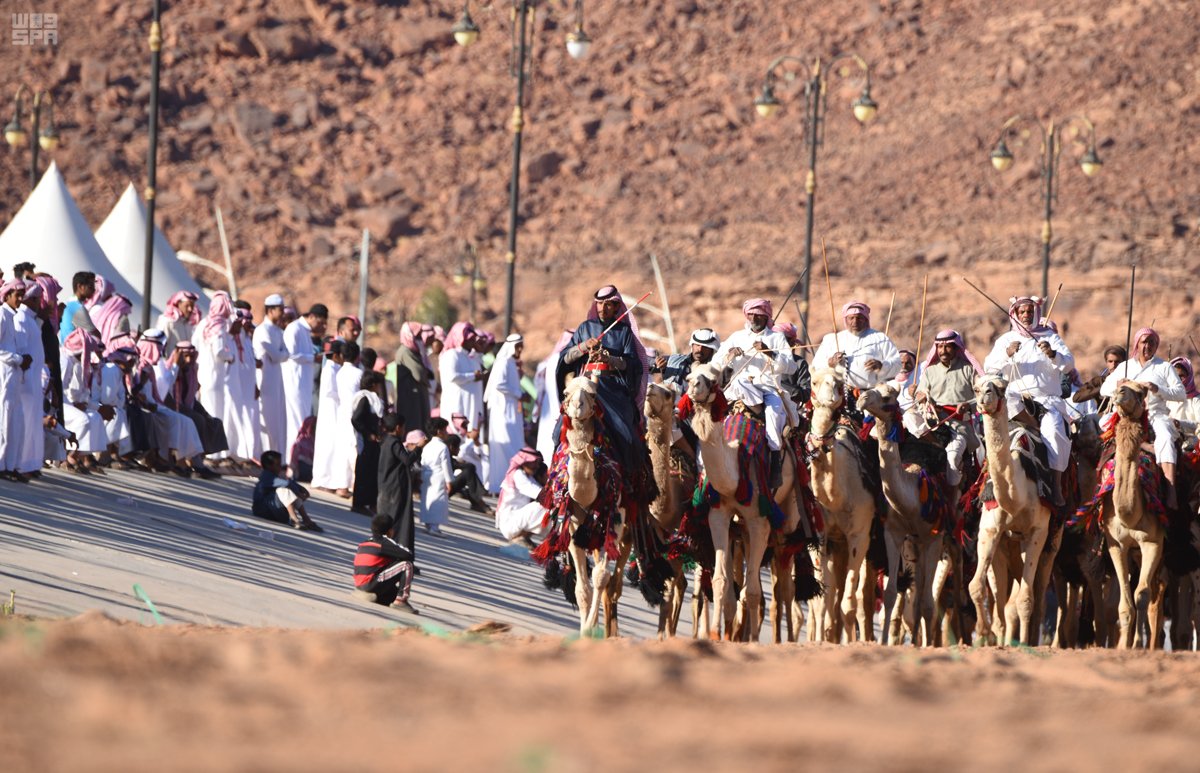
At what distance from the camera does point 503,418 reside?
2403 cm

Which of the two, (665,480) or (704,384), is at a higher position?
(704,384)

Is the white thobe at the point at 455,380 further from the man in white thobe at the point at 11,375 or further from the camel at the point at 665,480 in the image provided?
the camel at the point at 665,480

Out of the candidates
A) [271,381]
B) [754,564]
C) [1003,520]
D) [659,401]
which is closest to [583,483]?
[659,401]

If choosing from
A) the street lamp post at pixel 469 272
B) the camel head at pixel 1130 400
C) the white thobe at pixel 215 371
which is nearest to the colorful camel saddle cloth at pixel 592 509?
the camel head at pixel 1130 400

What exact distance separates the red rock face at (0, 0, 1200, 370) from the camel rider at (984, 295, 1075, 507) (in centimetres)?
3952

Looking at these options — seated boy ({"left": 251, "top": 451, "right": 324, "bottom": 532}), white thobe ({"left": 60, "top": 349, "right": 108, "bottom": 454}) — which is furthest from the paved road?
white thobe ({"left": 60, "top": 349, "right": 108, "bottom": 454})

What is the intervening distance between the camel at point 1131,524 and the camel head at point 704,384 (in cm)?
291

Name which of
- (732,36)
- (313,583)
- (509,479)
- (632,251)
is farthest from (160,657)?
(732,36)

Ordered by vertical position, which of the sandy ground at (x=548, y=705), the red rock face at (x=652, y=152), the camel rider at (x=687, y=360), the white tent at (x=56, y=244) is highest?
the red rock face at (x=652, y=152)

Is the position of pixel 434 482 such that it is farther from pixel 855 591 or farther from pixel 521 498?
pixel 855 591

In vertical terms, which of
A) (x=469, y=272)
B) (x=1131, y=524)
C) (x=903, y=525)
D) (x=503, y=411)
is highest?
(x=469, y=272)

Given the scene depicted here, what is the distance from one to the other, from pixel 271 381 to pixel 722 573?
31.4 feet

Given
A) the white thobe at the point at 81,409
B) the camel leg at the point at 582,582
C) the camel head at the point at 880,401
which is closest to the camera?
the camel leg at the point at 582,582

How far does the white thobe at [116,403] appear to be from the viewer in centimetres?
1895
